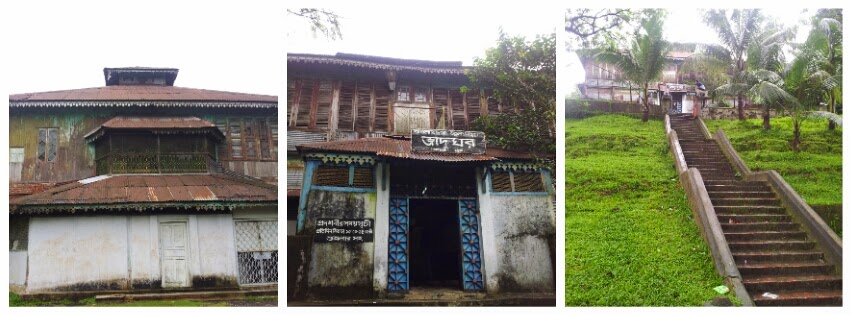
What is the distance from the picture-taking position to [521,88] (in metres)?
6.80

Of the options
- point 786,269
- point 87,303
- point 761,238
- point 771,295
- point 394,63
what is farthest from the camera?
point 394,63

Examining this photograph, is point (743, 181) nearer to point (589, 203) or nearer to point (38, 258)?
point (589, 203)

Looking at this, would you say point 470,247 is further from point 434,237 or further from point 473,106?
point 434,237

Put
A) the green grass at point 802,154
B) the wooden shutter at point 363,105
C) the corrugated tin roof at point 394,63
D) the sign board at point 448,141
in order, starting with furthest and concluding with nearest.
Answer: the wooden shutter at point 363,105
the corrugated tin roof at point 394,63
the sign board at point 448,141
the green grass at point 802,154

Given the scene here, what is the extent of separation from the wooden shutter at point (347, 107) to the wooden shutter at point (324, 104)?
11 centimetres

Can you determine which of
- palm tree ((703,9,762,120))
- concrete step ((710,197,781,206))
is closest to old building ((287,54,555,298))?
concrete step ((710,197,781,206))

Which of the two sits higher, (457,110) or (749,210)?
(457,110)

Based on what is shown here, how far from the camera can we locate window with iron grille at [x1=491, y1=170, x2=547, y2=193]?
6730 millimetres

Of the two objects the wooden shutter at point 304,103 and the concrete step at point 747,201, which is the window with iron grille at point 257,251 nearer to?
the wooden shutter at point 304,103

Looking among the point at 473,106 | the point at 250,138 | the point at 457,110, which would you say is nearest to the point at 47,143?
the point at 250,138

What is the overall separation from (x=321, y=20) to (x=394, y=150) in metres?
1.40

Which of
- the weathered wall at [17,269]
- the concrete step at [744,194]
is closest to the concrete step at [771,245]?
the concrete step at [744,194]

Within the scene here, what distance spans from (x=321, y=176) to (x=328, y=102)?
88 centimetres

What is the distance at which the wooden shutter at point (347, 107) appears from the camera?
7027 millimetres
